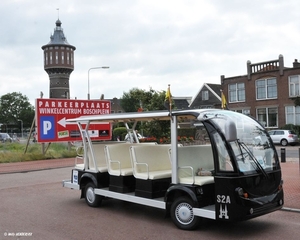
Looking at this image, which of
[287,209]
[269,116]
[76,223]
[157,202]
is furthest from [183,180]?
[269,116]

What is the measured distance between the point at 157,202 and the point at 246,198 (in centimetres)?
180

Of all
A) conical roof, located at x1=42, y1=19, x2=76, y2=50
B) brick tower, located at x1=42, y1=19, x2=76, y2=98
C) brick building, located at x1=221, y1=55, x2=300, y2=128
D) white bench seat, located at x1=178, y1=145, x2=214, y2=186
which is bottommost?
white bench seat, located at x1=178, y1=145, x2=214, y2=186

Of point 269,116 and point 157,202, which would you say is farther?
point 269,116

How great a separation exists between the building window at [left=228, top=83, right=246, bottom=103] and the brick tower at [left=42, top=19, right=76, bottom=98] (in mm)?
38115

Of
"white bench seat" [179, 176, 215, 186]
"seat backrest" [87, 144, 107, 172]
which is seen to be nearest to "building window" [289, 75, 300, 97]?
"seat backrest" [87, 144, 107, 172]

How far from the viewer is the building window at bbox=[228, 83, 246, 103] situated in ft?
144

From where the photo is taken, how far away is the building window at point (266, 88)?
4097 centimetres

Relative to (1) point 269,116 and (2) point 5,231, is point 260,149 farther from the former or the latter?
(1) point 269,116

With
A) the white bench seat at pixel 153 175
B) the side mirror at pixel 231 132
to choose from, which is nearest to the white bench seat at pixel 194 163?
the white bench seat at pixel 153 175

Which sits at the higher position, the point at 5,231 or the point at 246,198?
the point at 246,198

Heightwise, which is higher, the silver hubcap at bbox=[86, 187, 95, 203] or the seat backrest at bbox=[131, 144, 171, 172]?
the seat backrest at bbox=[131, 144, 171, 172]

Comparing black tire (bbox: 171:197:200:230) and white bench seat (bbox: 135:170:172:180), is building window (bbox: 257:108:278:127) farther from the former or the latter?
black tire (bbox: 171:197:200:230)

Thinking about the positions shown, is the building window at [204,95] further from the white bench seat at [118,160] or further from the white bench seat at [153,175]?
the white bench seat at [153,175]

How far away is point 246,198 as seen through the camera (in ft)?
20.5
